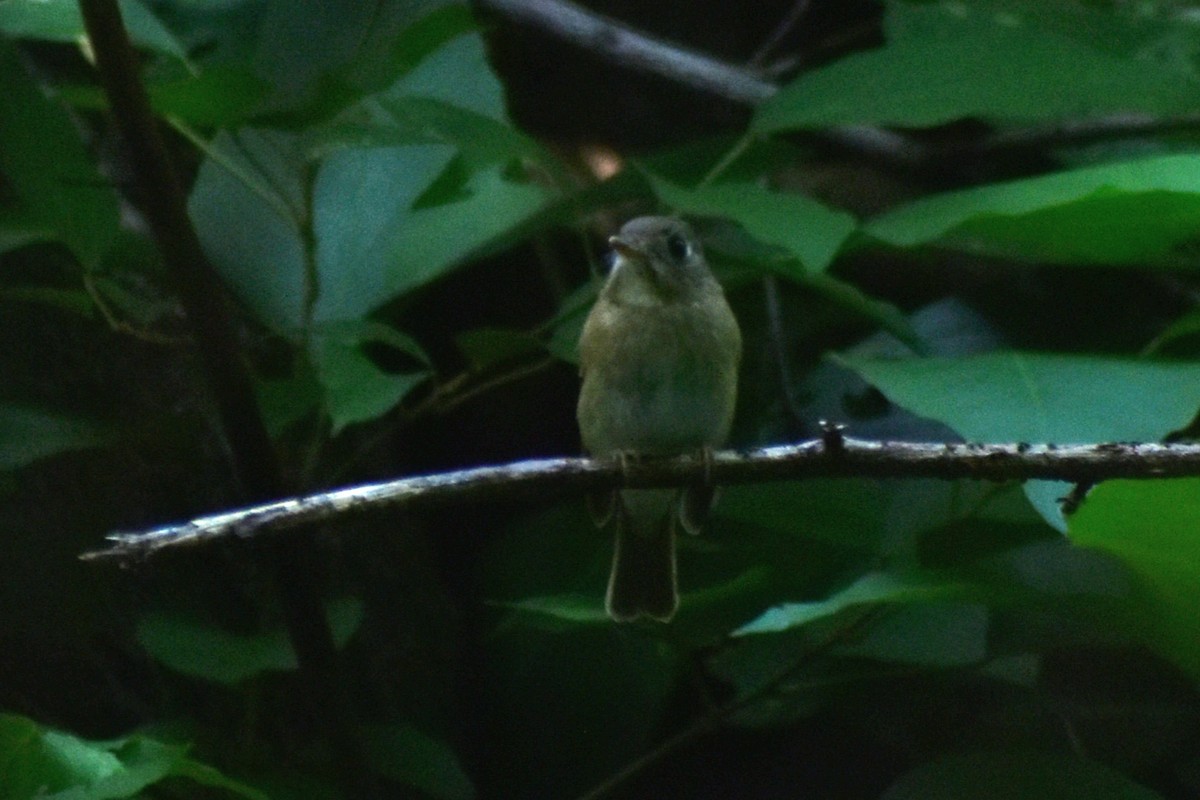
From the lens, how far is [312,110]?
2002mm

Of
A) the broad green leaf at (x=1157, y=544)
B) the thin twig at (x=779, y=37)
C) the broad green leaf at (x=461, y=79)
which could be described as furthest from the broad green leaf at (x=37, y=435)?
the thin twig at (x=779, y=37)

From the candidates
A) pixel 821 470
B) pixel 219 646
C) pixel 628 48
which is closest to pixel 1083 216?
pixel 821 470

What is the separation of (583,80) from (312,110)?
1.86m

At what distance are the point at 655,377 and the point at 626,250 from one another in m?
0.22

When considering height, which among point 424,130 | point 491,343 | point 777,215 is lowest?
point 491,343

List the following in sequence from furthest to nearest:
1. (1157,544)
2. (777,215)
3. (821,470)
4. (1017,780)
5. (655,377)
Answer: (655,377)
(777,215)
(1017,780)
(1157,544)
(821,470)

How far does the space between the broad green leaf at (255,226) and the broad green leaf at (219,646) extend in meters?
0.46

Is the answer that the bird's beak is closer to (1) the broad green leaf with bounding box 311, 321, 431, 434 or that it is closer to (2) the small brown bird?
(2) the small brown bird

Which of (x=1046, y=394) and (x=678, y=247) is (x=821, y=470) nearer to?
(x=1046, y=394)

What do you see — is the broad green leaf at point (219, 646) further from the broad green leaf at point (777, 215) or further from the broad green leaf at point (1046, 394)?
the broad green leaf at point (1046, 394)

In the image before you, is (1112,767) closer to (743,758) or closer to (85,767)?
(743,758)

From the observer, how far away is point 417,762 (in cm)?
240

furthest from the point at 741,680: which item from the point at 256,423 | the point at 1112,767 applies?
the point at 256,423

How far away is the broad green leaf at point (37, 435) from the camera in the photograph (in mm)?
2176
